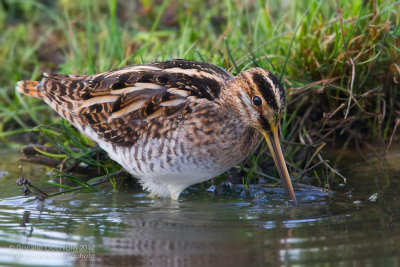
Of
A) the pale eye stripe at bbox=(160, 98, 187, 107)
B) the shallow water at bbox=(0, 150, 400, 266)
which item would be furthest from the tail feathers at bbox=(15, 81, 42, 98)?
the pale eye stripe at bbox=(160, 98, 187, 107)

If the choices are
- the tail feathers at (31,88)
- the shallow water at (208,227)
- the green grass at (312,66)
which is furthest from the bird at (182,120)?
the tail feathers at (31,88)

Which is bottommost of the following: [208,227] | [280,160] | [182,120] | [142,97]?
[208,227]

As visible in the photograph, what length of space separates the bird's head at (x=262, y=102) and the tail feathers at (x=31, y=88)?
1.89 meters

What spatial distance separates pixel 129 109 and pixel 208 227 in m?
1.35

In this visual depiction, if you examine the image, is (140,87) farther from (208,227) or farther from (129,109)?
(208,227)

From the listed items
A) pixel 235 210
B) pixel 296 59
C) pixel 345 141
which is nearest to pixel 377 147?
pixel 345 141

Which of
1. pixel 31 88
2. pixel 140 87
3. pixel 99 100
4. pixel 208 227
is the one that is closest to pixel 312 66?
pixel 140 87

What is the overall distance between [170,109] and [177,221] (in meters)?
0.95

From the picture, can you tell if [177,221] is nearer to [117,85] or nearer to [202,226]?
[202,226]

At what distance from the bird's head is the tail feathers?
1.89 meters

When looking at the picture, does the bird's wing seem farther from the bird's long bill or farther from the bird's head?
the bird's long bill

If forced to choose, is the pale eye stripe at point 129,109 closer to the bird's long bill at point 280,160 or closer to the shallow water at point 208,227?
the shallow water at point 208,227

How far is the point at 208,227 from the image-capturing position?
4.50 m

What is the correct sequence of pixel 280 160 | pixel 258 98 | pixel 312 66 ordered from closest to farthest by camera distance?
1. pixel 258 98
2. pixel 280 160
3. pixel 312 66
